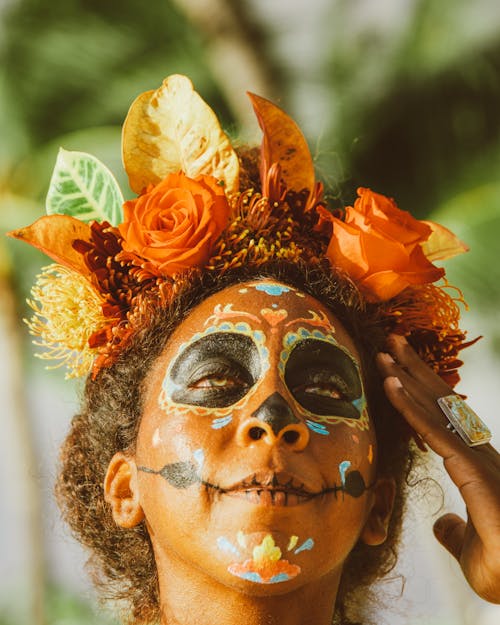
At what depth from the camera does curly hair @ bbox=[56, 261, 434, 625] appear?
3.84 metres

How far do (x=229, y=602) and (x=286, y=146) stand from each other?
195cm

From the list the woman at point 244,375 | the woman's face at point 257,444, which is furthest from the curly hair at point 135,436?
the woman's face at point 257,444

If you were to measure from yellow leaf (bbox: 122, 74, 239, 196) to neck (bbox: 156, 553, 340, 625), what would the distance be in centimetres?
160

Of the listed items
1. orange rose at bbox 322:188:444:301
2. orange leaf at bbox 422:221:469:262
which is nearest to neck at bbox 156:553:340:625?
orange rose at bbox 322:188:444:301

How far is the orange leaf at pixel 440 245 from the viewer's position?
167 inches

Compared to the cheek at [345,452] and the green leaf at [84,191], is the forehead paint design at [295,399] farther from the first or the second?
the green leaf at [84,191]

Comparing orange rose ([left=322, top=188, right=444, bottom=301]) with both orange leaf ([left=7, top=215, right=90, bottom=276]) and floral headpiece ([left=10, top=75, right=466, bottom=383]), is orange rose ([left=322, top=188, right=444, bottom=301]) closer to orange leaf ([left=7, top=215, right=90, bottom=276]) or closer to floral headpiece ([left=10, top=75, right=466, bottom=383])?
floral headpiece ([left=10, top=75, right=466, bottom=383])

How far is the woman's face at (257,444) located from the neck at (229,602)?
66 millimetres

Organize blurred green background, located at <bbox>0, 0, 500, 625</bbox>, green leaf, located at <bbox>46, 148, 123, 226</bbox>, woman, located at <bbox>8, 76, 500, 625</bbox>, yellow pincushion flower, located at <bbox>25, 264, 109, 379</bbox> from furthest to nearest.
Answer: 1. blurred green background, located at <bbox>0, 0, 500, 625</bbox>
2. green leaf, located at <bbox>46, 148, 123, 226</bbox>
3. yellow pincushion flower, located at <bbox>25, 264, 109, 379</bbox>
4. woman, located at <bbox>8, 76, 500, 625</bbox>

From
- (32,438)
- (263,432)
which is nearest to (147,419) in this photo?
(263,432)

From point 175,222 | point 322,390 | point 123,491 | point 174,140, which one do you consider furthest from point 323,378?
point 174,140

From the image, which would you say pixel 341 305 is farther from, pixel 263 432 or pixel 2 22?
pixel 2 22

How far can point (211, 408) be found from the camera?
343cm

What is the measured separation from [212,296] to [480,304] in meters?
5.89
